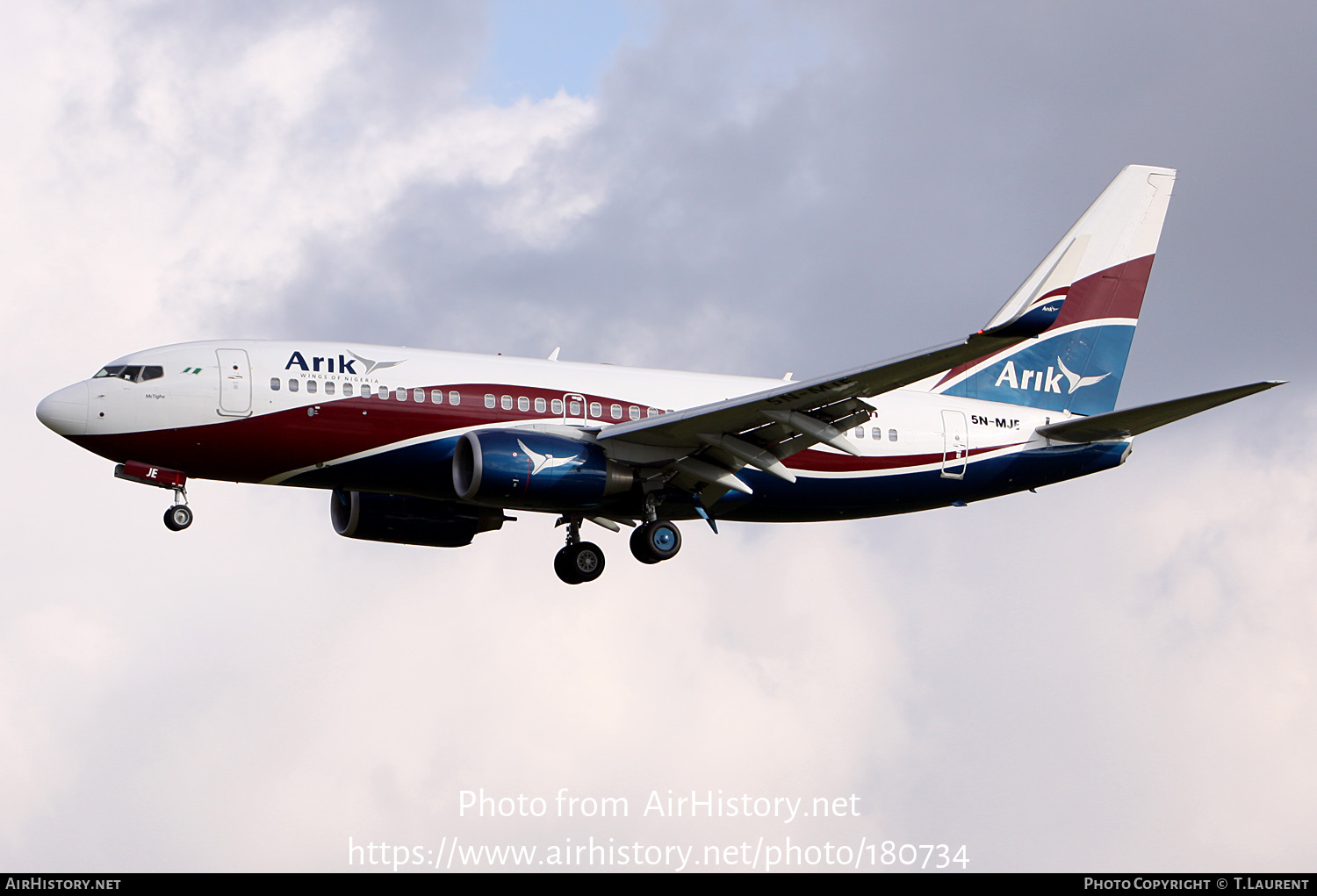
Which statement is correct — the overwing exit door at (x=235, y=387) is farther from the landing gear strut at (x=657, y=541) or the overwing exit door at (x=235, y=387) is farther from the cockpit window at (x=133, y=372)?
the landing gear strut at (x=657, y=541)

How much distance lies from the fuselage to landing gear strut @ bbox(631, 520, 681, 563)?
814mm

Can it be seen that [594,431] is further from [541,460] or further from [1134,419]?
[1134,419]

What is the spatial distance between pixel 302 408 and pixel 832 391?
38.7ft

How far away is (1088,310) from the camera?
141ft

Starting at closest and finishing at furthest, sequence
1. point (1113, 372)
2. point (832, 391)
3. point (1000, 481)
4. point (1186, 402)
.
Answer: point (832, 391)
point (1186, 402)
point (1000, 481)
point (1113, 372)

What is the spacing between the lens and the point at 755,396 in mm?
32719

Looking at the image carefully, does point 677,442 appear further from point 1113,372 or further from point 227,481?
point 1113,372

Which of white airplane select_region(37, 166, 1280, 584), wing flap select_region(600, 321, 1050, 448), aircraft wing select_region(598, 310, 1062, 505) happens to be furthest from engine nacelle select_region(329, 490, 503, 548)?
aircraft wing select_region(598, 310, 1062, 505)

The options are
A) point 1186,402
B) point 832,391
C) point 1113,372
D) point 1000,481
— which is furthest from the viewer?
point 1113,372

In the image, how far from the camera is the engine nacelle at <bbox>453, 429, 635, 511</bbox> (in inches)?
1283

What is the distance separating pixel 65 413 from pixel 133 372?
5.51 feet

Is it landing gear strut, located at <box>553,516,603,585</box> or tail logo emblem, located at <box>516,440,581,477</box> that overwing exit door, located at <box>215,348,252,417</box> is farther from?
landing gear strut, located at <box>553,516,603,585</box>

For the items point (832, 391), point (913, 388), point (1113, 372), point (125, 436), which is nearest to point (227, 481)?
point (125, 436)

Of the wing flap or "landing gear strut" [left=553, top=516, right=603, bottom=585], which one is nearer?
the wing flap
